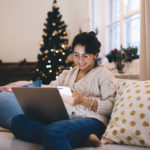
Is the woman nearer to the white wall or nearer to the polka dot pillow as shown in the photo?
the polka dot pillow

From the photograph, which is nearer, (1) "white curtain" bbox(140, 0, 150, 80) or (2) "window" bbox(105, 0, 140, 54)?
(1) "white curtain" bbox(140, 0, 150, 80)

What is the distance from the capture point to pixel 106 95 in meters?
1.33

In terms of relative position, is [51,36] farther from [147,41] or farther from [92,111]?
[92,111]

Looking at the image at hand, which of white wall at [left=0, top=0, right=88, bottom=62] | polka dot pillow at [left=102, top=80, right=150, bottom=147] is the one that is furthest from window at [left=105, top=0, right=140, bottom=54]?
polka dot pillow at [left=102, top=80, right=150, bottom=147]

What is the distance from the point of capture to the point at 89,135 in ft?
3.64

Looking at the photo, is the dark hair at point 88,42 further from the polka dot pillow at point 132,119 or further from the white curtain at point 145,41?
the white curtain at point 145,41

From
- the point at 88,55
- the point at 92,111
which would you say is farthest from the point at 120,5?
the point at 92,111

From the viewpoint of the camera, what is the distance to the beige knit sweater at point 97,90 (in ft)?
4.26

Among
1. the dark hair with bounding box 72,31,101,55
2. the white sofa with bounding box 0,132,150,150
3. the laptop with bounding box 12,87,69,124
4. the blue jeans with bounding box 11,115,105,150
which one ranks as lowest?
the white sofa with bounding box 0,132,150,150

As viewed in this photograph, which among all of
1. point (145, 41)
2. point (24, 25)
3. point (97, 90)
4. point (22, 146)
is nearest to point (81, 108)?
point (97, 90)

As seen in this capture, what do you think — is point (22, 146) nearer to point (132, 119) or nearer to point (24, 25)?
point (132, 119)

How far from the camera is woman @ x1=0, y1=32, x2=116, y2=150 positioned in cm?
97

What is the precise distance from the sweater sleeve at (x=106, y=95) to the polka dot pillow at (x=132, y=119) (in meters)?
0.10

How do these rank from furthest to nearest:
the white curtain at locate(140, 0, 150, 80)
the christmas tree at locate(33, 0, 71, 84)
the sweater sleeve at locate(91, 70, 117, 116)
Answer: the christmas tree at locate(33, 0, 71, 84) → the white curtain at locate(140, 0, 150, 80) → the sweater sleeve at locate(91, 70, 117, 116)
